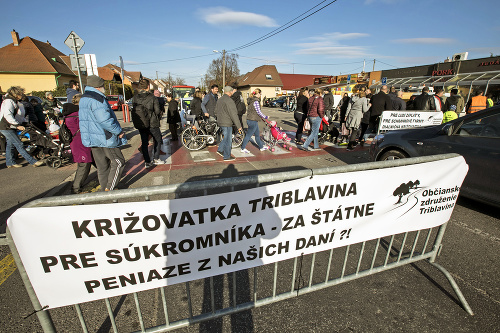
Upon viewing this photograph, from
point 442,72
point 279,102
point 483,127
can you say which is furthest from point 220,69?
point 483,127

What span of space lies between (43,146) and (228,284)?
257 inches

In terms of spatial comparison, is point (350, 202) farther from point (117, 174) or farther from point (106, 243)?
point (117, 174)

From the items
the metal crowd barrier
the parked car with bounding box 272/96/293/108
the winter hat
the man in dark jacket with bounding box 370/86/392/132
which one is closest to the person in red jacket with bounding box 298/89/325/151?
the man in dark jacket with bounding box 370/86/392/132

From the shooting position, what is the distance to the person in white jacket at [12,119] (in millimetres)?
5594

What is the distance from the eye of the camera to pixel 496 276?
8.50ft

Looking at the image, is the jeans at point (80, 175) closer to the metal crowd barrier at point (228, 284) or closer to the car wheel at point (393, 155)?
the metal crowd barrier at point (228, 284)

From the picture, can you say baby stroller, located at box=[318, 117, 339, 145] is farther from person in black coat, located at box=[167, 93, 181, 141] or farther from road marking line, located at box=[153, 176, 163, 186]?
road marking line, located at box=[153, 176, 163, 186]

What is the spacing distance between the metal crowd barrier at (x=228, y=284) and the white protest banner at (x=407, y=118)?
5506 mm

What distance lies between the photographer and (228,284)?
2.35 metres

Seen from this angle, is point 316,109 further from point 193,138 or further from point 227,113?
point 193,138

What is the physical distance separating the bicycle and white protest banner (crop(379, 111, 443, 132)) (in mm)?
4553

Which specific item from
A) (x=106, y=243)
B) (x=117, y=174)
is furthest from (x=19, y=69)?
(x=106, y=243)

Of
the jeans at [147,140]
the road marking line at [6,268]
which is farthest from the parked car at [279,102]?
the road marking line at [6,268]

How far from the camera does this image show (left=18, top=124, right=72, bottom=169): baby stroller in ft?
19.6
